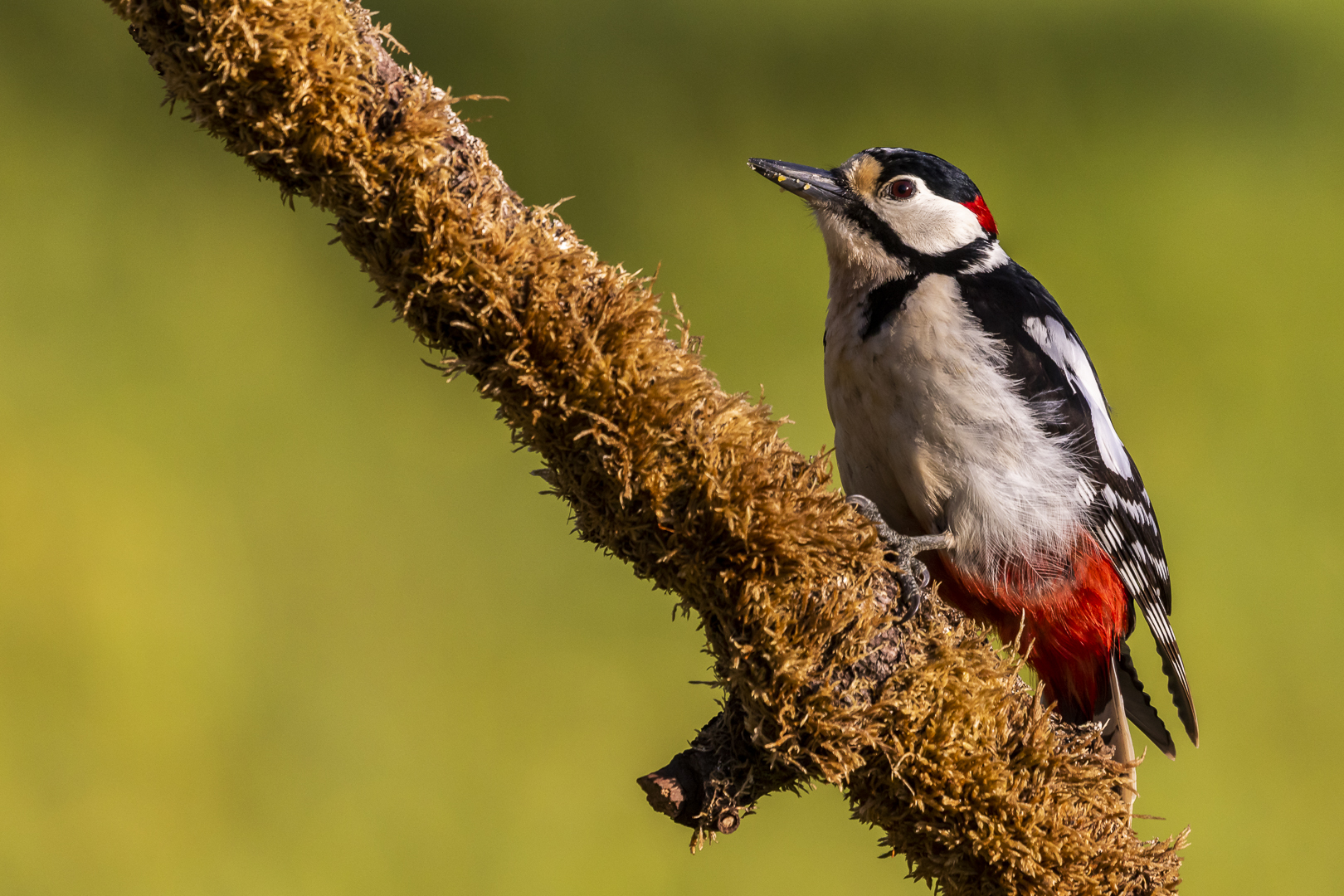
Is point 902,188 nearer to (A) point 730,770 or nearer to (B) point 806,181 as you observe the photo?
(B) point 806,181

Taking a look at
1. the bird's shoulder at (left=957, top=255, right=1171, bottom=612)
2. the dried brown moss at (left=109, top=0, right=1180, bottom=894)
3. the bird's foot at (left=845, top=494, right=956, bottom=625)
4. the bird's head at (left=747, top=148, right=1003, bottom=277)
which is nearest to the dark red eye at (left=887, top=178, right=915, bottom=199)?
the bird's head at (left=747, top=148, right=1003, bottom=277)

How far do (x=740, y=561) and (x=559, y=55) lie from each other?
5.94ft

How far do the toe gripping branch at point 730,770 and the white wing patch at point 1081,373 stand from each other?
443 mm

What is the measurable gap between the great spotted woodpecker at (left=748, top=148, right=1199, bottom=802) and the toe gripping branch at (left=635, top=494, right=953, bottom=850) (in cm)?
11

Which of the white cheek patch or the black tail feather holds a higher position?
the white cheek patch

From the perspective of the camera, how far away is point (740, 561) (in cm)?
75

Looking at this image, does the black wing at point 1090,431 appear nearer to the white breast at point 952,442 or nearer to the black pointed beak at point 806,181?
the white breast at point 952,442

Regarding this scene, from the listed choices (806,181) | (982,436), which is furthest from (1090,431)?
(806,181)

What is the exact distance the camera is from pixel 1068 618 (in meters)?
1.15

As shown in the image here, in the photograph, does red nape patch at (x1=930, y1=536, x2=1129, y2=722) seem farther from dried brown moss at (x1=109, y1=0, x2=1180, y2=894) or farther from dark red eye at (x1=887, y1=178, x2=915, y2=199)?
dark red eye at (x1=887, y1=178, x2=915, y2=199)

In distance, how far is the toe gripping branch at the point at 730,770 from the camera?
81 cm

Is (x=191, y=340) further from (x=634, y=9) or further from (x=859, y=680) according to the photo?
(x=859, y=680)

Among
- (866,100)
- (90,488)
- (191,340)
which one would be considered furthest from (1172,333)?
(90,488)

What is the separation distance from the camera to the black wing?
111 centimetres
